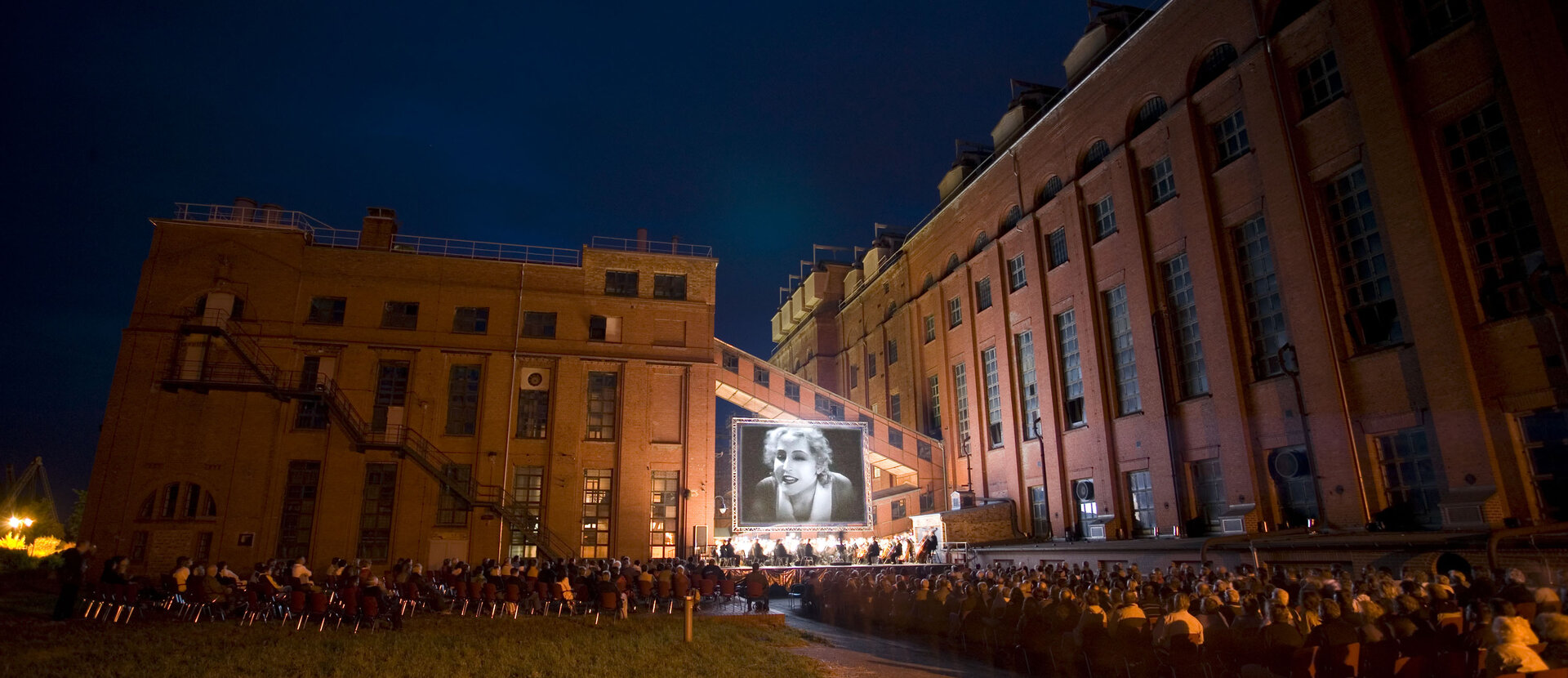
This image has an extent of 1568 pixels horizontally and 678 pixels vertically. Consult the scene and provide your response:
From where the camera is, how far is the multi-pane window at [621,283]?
3114cm

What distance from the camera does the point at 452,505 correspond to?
27438mm

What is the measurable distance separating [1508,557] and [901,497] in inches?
1103

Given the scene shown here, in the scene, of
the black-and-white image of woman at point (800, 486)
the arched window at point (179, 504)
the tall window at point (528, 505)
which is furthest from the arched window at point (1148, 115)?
the arched window at point (179, 504)

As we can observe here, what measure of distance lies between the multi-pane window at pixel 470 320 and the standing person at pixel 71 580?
1445cm

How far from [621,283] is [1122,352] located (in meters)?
18.4

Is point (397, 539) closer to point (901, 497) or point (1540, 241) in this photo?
point (901, 497)

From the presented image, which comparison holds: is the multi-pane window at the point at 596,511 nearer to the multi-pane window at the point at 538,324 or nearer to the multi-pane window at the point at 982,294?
the multi-pane window at the point at 538,324

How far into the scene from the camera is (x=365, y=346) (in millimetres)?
28328

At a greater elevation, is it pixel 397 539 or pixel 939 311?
pixel 939 311

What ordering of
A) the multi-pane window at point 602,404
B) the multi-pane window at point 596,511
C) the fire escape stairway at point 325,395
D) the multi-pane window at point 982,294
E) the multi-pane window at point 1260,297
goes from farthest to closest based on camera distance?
the multi-pane window at point 982,294 → the multi-pane window at point 602,404 → the multi-pane window at point 596,511 → the fire escape stairway at point 325,395 → the multi-pane window at point 1260,297

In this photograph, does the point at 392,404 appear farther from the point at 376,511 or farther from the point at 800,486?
the point at 800,486

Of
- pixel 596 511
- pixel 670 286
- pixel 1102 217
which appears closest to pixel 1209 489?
pixel 1102 217

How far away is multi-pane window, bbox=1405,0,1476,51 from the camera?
16.7m

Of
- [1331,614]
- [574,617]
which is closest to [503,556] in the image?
[574,617]
